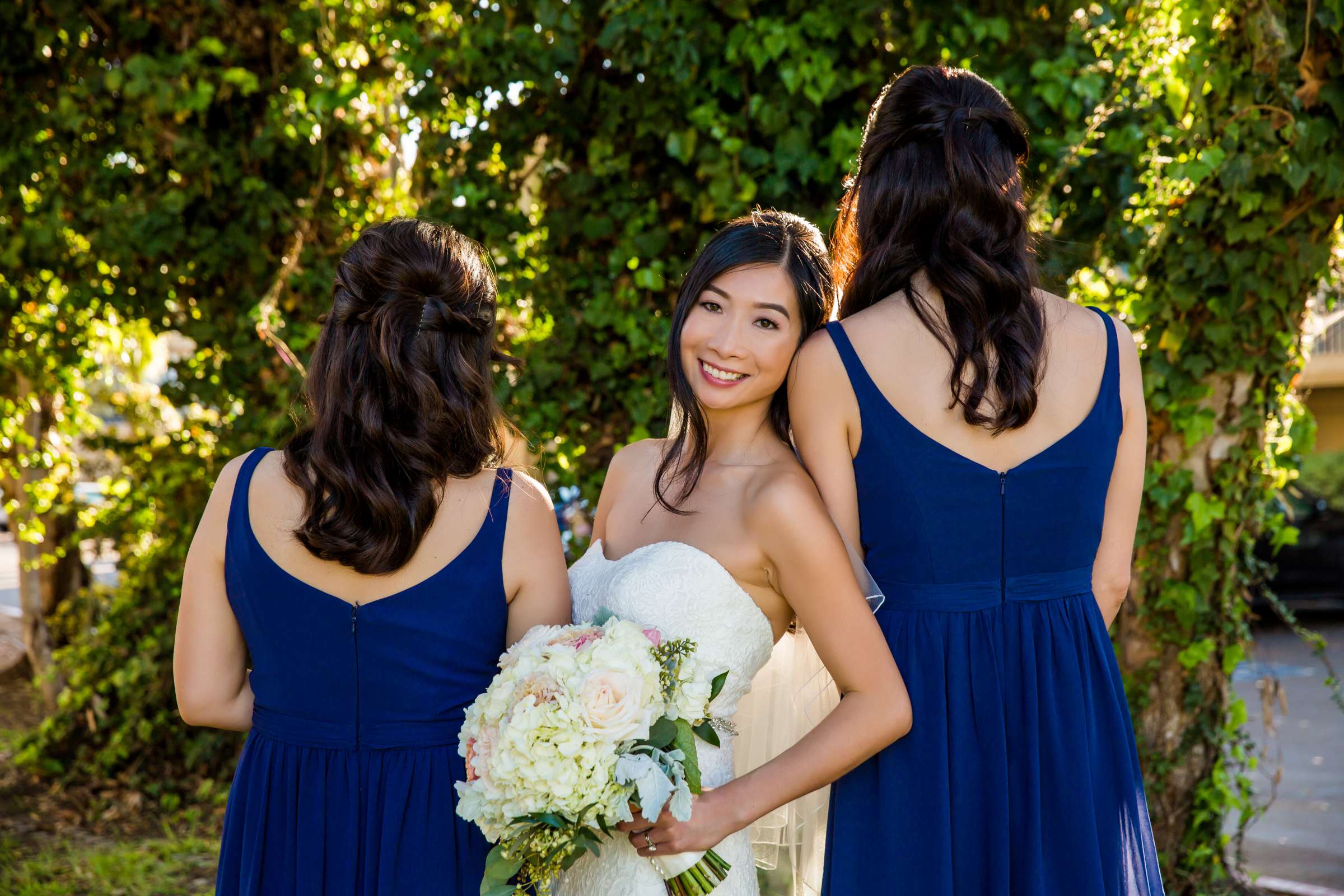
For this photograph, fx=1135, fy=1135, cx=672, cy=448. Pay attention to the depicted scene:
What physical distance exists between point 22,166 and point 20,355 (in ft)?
3.91

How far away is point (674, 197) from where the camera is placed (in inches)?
177

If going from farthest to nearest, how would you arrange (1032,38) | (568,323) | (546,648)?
1. (568,323)
2. (1032,38)
3. (546,648)

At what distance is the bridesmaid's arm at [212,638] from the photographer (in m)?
2.20

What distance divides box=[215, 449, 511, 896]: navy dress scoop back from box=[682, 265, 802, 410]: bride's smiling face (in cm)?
55

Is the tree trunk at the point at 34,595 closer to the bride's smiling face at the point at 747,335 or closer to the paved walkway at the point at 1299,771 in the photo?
the bride's smiling face at the point at 747,335

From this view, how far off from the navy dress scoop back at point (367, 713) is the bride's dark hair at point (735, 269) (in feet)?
1.77

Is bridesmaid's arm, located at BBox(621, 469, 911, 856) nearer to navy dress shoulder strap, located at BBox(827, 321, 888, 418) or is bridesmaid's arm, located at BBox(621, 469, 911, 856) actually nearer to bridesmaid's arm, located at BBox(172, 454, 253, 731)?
navy dress shoulder strap, located at BBox(827, 321, 888, 418)

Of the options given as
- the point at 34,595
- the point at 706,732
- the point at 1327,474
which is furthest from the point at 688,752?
the point at 1327,474

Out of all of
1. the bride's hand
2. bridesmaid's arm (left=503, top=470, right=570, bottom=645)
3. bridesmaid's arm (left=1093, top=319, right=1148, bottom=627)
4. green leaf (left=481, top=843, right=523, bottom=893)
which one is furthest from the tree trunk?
bridesmaid's arm (left=1093, top=319, right=1148, bottom=627)

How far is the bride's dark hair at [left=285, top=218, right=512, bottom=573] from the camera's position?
209 cm

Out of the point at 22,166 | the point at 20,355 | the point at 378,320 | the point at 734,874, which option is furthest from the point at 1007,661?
the point at 20,355

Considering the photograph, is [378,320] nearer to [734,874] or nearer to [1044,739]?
[734,874]

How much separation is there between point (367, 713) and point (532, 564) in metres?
0.42

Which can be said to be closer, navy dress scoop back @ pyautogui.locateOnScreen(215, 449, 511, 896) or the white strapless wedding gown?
navy dress scoop back @ pyautogui.locateOnScreen(215, 449, 511, 896)
